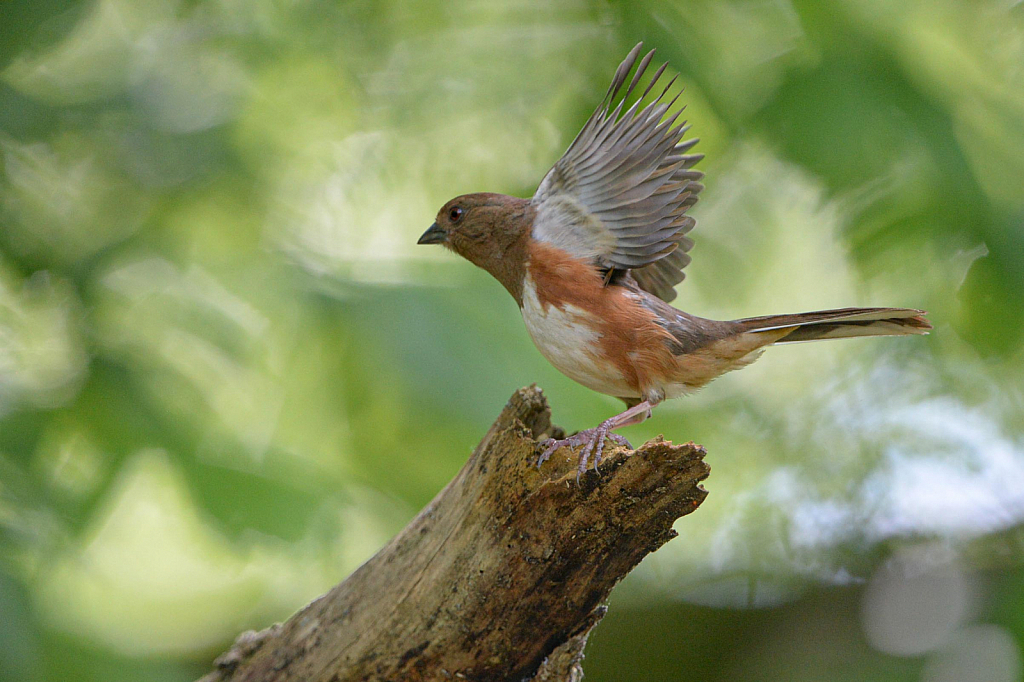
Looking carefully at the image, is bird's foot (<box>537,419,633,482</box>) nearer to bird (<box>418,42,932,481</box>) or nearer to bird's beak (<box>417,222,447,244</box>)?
bird (<box>418,42,932,481</box>)

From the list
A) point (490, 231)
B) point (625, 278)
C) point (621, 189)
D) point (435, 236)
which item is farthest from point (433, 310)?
point (621, 189)

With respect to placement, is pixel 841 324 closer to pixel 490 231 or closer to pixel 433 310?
pixel 490 231

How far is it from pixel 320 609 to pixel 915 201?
2623mm

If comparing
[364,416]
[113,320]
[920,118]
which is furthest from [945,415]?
[113,320]

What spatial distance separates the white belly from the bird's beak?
0.42 meters

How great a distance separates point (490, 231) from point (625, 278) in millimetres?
443

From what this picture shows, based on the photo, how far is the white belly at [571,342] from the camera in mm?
2146

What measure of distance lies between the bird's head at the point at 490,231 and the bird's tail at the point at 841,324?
69 centimetres

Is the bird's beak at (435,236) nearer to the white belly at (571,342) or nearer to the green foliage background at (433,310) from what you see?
the white belly at (571,342)

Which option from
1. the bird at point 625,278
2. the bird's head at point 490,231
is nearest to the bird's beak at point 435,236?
the bird's head at point 490,231

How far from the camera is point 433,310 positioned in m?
3.18

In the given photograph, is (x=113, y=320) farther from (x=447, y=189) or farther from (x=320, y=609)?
(x=447, y=189)

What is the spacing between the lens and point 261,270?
3176 millimetres

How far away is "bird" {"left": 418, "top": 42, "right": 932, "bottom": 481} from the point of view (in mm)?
1993
